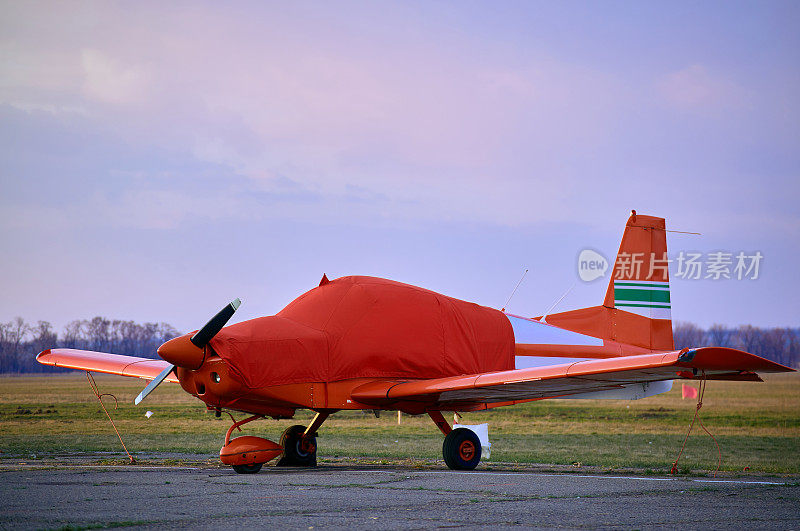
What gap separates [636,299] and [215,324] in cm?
948

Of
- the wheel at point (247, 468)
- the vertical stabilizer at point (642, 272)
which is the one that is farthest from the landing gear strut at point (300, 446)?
the vertical stabilizer at point (642, 272)

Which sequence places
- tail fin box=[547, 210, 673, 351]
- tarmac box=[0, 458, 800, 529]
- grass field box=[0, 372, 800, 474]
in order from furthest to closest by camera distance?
1. grass field box=[0, 372, 800, 474]
2. tail fin box=[547, 210, 673, 351]
3. tarmac box=[0, 458, 800, 529]

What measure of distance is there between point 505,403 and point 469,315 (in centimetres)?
162

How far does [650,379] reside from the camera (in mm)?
11422

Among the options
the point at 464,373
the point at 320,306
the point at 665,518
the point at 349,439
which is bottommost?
the point at 349,439

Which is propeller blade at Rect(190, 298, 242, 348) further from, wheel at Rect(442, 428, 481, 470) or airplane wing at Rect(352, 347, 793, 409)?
wheel at Rect(442, 428, 481, 470)

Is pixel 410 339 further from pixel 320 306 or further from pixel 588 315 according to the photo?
pixel 588 315

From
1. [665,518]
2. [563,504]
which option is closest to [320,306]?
[563,504]

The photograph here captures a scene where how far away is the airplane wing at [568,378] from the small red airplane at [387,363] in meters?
0.02

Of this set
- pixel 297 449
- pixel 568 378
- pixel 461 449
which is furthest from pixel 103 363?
pixel 568 378

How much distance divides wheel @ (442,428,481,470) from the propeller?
3.83 meters

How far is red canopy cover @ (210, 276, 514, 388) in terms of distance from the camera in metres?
11.9

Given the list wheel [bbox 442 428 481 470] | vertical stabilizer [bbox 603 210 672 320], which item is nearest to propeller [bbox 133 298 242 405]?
wheel [bbox 442 428 481 470]

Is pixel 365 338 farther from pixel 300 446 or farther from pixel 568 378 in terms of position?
pixel 568 378
